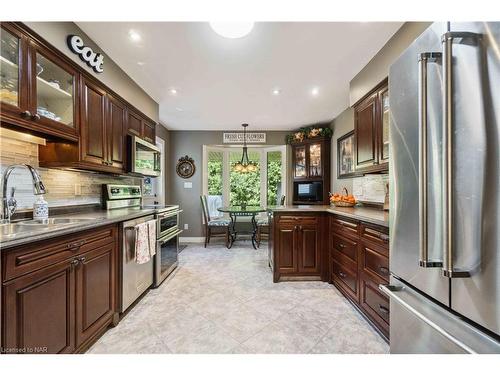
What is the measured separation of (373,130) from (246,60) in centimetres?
149

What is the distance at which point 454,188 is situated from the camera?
743 millimetres

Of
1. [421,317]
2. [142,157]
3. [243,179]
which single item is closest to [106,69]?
[142,157]

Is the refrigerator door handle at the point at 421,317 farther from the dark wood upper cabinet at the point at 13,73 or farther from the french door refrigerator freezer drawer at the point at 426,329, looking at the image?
the dark wood upper cabinet at the point at 13,73

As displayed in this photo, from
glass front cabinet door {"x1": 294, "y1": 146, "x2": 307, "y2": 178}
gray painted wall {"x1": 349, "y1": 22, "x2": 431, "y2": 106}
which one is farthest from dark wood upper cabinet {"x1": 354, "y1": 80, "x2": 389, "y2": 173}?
glass front cabinet door {"x1": 294, "y1": 146, "x2": 307, "y2": 178}

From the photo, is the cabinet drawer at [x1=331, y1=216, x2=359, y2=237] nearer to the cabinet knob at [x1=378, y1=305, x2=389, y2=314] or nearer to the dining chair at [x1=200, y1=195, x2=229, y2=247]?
the cabinet knob at [x1=378, y1=305, x2=389, y2=314]

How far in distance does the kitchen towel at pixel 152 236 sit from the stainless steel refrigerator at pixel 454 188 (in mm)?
2227

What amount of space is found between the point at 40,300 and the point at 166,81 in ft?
8.23

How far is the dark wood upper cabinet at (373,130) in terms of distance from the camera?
2037mm

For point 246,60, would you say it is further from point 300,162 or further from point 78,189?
point 300,162

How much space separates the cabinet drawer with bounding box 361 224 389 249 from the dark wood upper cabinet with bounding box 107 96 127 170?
2.59 meters

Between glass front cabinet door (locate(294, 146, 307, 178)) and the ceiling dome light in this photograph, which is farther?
glass front cabinet door (locate(294, 146, 307, 178))

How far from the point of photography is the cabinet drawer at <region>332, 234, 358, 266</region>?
6.95 ft
